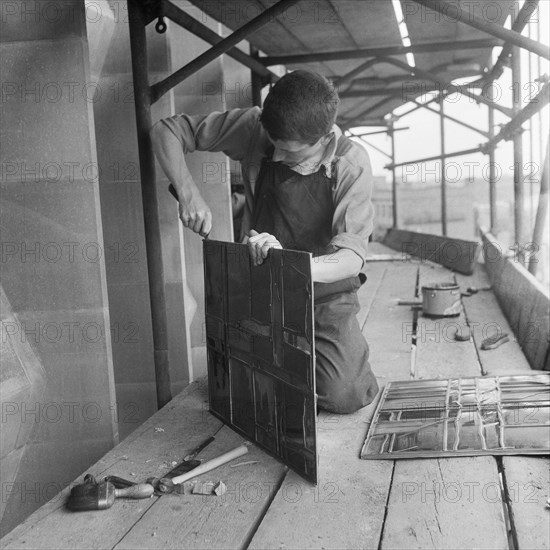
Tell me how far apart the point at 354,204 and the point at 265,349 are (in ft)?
2.41

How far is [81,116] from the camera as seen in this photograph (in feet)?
10.2

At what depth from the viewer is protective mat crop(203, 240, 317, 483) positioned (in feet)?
7.58

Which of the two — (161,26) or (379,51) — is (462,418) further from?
(379,51)

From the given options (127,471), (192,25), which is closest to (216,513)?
(127,471)

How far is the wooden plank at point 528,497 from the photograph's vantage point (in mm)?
1929

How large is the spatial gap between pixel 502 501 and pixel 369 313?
11.0 ft

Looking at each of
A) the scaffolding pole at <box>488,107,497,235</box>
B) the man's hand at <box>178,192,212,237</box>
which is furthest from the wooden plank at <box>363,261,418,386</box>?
the scaffolding pole at <box>488,107,497,235</box>

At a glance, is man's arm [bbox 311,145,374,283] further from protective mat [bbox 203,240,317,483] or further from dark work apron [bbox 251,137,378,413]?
protective mat [bbox 203,240,317,483]

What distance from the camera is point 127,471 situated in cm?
248

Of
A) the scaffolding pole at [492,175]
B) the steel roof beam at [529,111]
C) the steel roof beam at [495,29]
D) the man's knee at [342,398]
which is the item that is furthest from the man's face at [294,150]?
the scaffolding pole at [492,175]

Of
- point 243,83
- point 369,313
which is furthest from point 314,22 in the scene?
point 369,313

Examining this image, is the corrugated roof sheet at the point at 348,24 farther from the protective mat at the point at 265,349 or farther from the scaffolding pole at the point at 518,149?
the protective mat at the point at 265,349

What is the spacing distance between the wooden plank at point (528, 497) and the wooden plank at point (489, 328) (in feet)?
3.86

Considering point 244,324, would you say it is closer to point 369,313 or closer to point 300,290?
point 300,290
